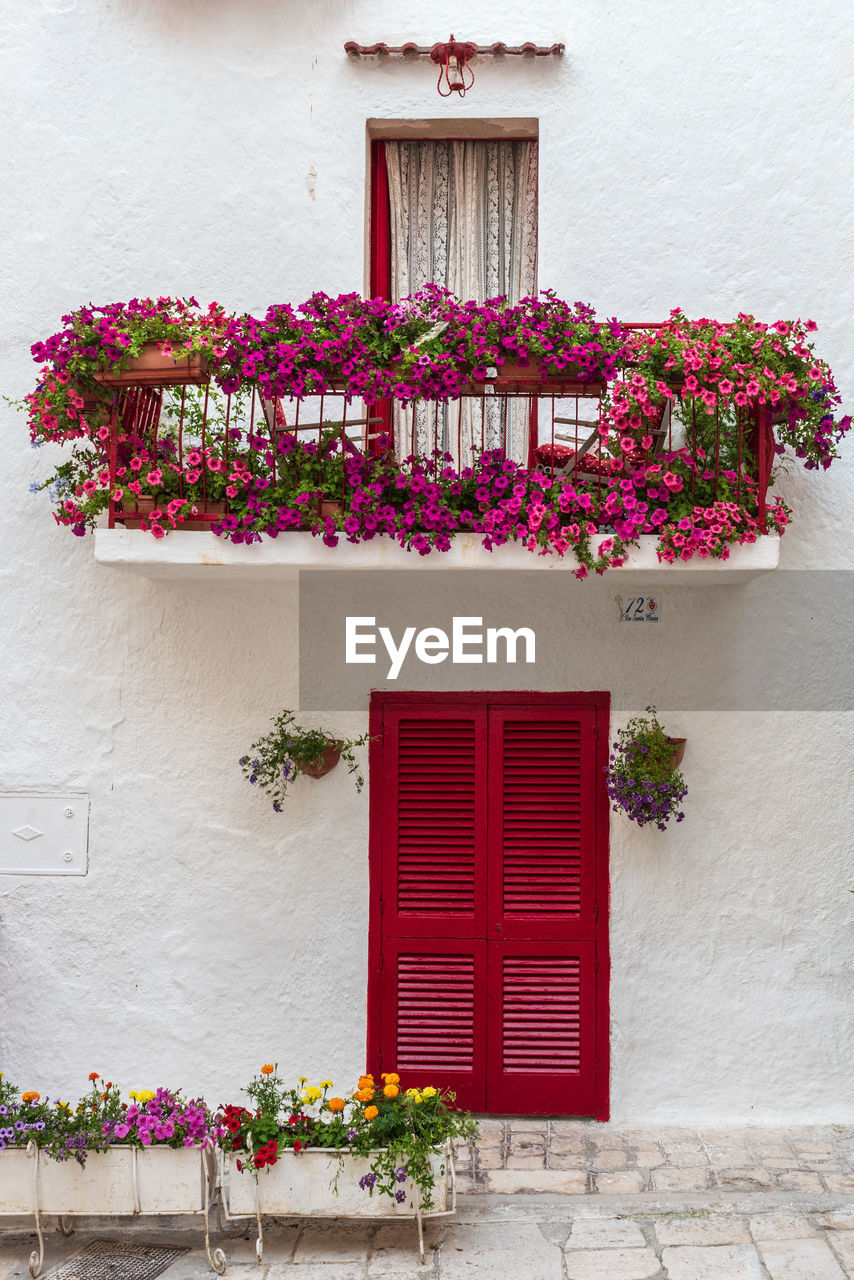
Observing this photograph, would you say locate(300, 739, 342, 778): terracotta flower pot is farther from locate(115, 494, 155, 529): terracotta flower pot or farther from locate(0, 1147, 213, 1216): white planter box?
locate(0, 1147, 213, 1216): white planter box

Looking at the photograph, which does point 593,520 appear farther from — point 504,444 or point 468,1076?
point 468,1076

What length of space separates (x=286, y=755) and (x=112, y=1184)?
7.14ft

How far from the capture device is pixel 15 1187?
16.4 ft

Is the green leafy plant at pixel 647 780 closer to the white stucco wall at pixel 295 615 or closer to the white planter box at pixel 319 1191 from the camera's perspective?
the white stucco wall at pixel 295 615

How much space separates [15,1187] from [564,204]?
557 centimetres

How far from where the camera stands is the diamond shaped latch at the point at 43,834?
20.8 feet

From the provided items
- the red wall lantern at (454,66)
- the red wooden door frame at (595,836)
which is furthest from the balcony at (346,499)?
the red wall lantern at (454,66)

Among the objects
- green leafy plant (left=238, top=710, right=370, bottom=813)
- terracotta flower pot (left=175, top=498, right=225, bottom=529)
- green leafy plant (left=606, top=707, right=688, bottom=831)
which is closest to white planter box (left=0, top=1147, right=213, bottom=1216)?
green leafy plant (left=238, top=710, right=370, bottom=813)

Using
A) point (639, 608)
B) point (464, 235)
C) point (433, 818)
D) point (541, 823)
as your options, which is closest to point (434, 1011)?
point (433, 818)

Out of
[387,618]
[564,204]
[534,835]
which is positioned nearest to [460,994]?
[534,835]

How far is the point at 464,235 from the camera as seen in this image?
6.79 meters

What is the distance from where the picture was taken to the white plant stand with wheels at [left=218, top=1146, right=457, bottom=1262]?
4.91 meters

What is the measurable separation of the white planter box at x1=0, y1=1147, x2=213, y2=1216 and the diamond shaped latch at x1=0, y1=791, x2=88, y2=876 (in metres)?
1.69

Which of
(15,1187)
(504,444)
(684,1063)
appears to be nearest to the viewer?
(15,1187)
